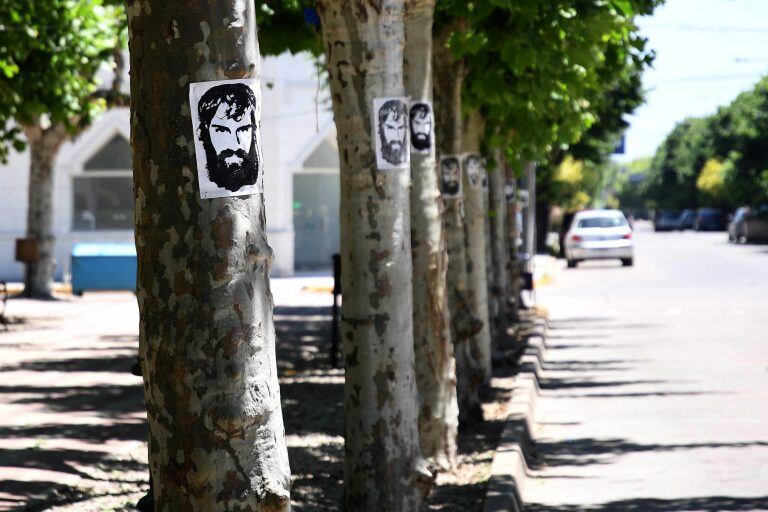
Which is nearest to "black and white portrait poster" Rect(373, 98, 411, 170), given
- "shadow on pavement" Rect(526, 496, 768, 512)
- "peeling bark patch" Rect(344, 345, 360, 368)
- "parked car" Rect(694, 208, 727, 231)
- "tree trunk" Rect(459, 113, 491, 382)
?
"peeling bark patch" Rect(344, 345, 360, 368)

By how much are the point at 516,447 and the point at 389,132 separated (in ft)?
10.1

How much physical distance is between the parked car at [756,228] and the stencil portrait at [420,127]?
53848 millimetres

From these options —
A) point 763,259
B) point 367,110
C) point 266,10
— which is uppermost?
point 266,10

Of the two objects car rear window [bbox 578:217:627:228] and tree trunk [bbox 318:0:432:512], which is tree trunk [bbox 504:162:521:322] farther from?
car rear window [bbox 578:217:627:228]

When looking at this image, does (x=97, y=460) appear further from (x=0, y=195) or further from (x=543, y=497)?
(x=0, y=195)

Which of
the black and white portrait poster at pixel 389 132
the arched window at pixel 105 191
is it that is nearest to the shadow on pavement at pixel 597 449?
the black and white portrait poster at pixel 389 132

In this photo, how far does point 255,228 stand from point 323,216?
1288 inches

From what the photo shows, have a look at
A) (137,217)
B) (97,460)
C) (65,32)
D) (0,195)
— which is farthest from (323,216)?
(137,217)

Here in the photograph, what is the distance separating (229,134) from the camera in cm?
399

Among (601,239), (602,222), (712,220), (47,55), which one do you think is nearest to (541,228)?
(602,222)

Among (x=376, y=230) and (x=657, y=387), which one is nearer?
(x=376, y=230)

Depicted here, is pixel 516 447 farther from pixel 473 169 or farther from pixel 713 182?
pixel 713 182

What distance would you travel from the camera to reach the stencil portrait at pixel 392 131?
704cm

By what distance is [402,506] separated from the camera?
7.03 m
